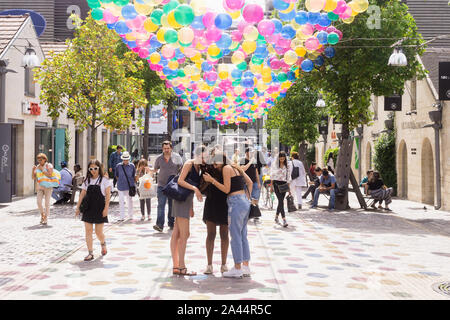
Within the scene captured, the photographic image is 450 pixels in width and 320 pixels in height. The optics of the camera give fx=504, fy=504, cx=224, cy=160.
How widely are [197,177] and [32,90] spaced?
56.2 feet

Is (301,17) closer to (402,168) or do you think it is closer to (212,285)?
(212,285)

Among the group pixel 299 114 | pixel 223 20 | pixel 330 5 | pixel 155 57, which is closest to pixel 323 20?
pixel 330 5

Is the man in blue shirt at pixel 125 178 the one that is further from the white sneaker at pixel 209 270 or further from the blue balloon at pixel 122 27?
the white sneaker at pixel 209 270

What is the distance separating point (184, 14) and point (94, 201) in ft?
12.5

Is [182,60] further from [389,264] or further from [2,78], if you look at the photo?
[2,78]

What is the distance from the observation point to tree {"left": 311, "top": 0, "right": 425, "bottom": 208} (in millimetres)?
15562

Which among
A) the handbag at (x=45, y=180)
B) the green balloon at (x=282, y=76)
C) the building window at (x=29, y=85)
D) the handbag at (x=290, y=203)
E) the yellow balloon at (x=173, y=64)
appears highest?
the building window at (x=29, y=85)

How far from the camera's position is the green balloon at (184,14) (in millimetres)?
9320

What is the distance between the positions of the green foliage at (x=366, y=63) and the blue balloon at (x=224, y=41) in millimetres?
5353

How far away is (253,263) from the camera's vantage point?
802 cm

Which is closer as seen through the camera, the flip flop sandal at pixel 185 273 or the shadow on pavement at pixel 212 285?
the shadow on pavement at pixel 212 285

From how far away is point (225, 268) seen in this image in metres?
7.30

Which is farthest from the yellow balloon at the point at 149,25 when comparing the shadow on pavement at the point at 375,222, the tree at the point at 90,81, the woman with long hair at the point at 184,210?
the tree at the point at 90,81

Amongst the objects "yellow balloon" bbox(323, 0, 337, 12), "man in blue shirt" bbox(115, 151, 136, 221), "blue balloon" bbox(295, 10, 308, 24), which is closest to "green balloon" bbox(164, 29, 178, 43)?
"blue balloon" bbox(295, 10, 308, 24)
